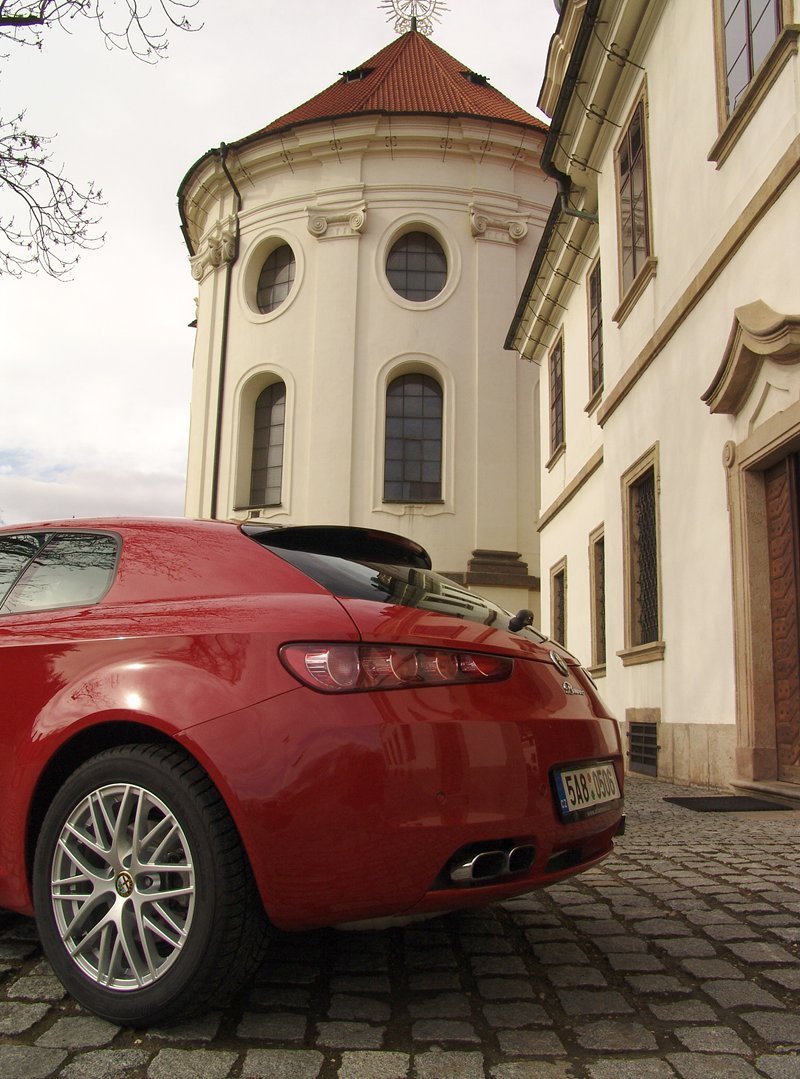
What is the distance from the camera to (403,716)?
2701 mm

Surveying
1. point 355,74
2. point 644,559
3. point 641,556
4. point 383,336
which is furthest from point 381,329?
point 644,559

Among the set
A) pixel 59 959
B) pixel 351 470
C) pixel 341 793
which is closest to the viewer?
pixel 341 793

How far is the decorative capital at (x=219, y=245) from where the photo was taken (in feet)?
86.2

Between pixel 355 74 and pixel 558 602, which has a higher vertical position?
pixel 355 74

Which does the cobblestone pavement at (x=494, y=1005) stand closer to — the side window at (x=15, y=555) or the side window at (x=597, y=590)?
the side window at (x=15, y=555)

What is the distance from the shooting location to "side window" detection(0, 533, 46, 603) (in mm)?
3676

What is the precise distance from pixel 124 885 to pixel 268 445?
2344cm

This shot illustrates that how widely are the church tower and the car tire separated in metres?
20.5

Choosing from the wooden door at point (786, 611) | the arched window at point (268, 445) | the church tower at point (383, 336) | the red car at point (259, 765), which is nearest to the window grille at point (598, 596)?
the wooden door at point (786, 611)

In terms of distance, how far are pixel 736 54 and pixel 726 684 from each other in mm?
5148

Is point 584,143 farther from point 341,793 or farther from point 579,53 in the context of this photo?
point 341,793

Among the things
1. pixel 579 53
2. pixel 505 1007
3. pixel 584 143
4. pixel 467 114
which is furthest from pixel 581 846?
pixel 467 114

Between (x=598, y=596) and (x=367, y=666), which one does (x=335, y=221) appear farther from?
(x=367, y=666)

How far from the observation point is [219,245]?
86.8 feet
